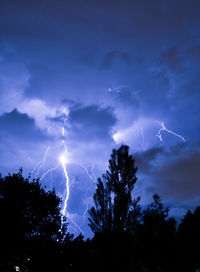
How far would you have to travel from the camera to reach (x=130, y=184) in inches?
754

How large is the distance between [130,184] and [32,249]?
977 cm

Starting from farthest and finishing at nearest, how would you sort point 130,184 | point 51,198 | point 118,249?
point 130,184
point 51,198
point 118,249

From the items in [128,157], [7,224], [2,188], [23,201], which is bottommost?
[7,224]

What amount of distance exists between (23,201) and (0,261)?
3.51 meters

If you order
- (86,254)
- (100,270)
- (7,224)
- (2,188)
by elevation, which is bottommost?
(100,270)

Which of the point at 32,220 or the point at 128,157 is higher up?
the point at 128,157

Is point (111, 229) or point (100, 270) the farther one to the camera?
point (111, 229)

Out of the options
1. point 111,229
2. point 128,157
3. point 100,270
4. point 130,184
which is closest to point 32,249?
point 100,270

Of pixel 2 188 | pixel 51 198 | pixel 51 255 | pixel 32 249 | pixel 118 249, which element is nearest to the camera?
pixel 51 255

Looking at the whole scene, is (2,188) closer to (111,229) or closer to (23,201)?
(23,201)

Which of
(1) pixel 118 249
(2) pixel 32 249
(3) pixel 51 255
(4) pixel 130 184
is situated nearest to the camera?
(3) pixel 51 255

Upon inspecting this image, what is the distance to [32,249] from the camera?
1213 centimetres

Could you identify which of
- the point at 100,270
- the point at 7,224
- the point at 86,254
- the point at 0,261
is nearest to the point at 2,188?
the point at 7,224

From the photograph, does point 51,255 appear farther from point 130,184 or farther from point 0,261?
point 130,184
